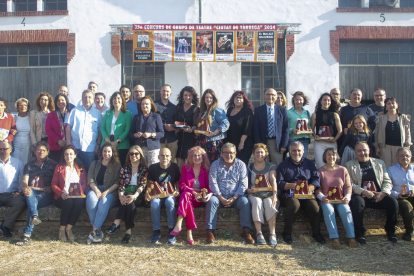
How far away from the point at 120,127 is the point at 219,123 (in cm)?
158

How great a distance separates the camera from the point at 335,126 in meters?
6.14

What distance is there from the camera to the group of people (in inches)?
199

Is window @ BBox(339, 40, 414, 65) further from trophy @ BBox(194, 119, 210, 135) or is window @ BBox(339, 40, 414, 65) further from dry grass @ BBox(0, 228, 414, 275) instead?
dry grass @ BBox(0, 228, 414, 275)

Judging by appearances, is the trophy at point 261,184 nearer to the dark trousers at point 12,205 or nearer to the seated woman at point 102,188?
the seated woman at point 102,188

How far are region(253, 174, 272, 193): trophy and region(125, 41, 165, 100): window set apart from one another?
5903mm

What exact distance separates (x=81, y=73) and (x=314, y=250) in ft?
26.3

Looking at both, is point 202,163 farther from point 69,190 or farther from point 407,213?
point 407,213

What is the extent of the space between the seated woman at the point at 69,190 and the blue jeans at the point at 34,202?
0.16 m

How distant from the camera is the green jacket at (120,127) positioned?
5934 mm

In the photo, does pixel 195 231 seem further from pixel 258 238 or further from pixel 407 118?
pixel 407 118

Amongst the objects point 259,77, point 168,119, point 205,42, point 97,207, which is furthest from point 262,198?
point 259,77

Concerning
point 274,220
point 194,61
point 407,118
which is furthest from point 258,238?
point 194,61

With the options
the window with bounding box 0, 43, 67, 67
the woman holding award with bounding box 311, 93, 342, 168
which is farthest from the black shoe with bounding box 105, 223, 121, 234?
the window with bounding box 0, 43, 67, 67

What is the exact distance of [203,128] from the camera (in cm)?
582
